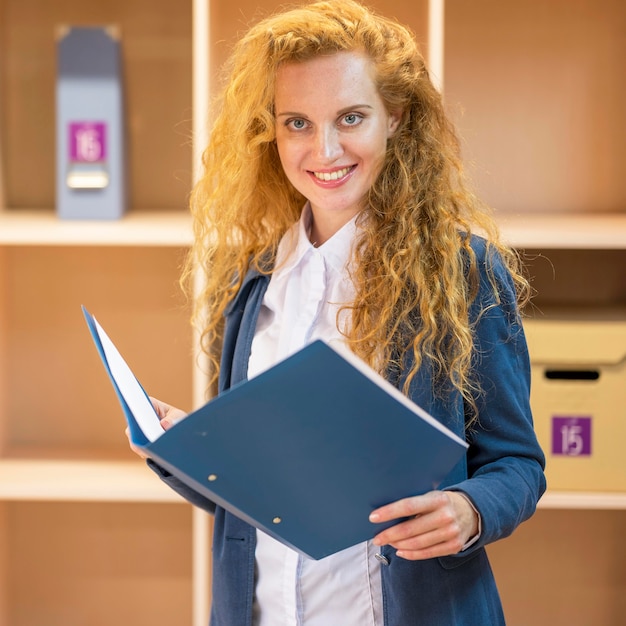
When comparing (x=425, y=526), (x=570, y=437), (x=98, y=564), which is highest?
(x=425, y=526)

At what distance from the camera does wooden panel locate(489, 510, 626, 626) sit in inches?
89.2

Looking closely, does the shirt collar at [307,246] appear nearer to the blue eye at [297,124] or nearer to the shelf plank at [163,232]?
the blue eye at [297,124]

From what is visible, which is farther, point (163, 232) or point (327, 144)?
point (163, 232)

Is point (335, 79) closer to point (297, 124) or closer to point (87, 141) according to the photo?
point (297, 124)

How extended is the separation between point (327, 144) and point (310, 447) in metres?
0.49

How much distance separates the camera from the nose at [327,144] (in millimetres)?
1320

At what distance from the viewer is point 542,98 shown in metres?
2.15

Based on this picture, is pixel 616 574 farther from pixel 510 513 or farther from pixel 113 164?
pixel 113 164

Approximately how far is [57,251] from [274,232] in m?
0.83

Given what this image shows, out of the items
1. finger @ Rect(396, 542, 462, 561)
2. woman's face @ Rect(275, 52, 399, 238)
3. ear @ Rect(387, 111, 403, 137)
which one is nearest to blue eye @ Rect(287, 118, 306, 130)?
woman's face @ Rect(275, 52, 399, 238)

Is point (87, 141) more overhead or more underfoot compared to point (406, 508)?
more overhead

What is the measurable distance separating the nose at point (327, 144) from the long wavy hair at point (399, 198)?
85 mm

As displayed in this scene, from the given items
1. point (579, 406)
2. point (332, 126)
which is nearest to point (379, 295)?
point (332, 126)

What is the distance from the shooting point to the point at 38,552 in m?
2.30
